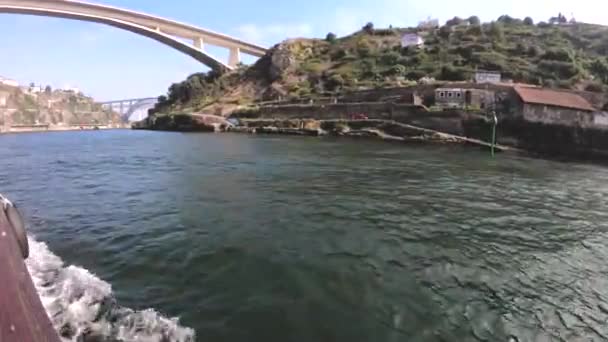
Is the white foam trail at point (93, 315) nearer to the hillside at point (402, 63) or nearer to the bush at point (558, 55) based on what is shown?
the hillside at point (402, 63)

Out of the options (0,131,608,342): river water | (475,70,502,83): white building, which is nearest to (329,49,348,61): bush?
(475,70,502,83): white building

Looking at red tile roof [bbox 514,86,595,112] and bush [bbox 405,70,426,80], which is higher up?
bush [bbox 405,70,426,80]

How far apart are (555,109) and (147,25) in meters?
97.7

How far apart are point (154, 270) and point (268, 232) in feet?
13.0

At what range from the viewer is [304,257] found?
1077cm

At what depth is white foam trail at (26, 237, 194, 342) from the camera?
6.84 metres

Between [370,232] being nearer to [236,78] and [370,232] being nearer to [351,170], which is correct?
[351,170]

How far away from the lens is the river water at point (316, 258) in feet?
24.8

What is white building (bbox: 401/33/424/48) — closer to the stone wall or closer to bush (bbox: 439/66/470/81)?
bush (bbox: 439/66/470/81)

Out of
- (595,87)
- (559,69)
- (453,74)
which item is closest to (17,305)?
(453,74)

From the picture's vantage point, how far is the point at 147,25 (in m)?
109

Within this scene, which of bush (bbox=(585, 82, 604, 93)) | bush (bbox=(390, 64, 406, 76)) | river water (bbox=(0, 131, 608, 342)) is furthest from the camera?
bush (bbox=(390, 64, 406, 76))

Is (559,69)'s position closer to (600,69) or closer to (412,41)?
(600,69)

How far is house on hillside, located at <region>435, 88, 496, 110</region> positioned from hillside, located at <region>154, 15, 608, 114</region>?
9.66m
